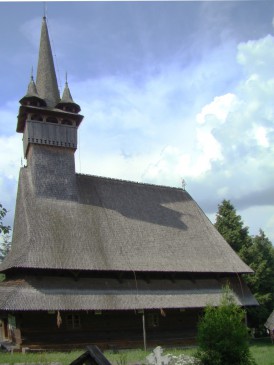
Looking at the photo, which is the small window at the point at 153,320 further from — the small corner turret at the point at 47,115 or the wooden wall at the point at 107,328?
the small corner turret at the point at 47,115

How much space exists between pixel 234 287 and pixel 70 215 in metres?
10.6

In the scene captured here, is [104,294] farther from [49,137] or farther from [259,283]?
[259,283]

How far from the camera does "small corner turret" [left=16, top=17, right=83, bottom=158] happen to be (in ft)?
78.9

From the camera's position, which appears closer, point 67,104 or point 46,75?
point 67,104

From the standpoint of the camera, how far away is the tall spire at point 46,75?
84.6ft

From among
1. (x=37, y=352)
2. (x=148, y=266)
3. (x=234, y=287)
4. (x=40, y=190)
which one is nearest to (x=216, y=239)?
(x=234, y=287)

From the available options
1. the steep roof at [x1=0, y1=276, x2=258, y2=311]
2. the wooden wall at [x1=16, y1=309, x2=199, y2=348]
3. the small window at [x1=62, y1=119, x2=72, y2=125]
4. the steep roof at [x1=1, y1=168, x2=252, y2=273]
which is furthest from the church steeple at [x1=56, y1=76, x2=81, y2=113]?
the wooden wall at [x1=16, y1=309, x2=199, y2=348]

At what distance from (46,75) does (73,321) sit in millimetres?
15121

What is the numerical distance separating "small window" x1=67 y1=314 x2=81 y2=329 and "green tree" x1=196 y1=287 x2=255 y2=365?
814 cm

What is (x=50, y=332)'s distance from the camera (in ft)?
64.2

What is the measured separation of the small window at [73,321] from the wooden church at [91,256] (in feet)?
0.15

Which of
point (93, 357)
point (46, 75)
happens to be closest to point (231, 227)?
point (46, 75)

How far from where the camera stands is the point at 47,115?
24.7 metres

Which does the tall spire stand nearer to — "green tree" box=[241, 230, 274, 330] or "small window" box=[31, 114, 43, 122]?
"small window" box=[31, 114, 43, 122]
